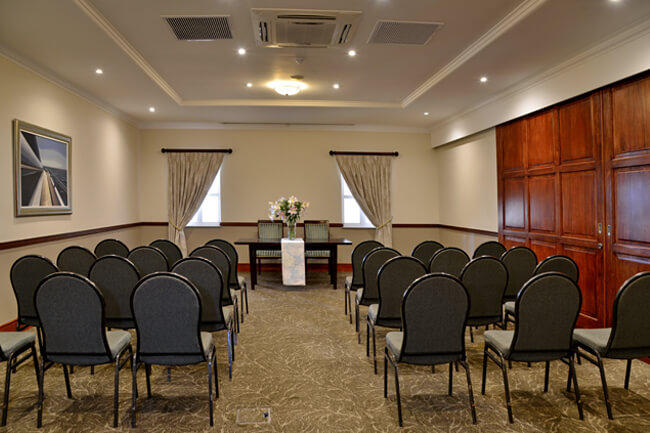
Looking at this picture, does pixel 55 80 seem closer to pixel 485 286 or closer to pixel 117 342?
pixel 117 342

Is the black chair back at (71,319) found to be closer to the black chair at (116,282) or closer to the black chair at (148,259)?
the black chair at (116,282)

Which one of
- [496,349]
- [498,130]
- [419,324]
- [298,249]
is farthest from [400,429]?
[498,130]

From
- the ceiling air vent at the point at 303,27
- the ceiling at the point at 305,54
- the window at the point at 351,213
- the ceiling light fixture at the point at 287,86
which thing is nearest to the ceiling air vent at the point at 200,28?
the ceiling at the point at 305,54

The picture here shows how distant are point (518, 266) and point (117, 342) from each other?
140 inches

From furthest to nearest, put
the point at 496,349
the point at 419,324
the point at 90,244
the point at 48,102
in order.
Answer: the point at 90,244 → the point at 48,102 → the point at 496,349 → the point at 419,324

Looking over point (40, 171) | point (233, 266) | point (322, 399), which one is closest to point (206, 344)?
point (322, 399)

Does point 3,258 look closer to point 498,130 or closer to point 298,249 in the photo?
point 298,249

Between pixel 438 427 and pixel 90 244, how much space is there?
566 cm

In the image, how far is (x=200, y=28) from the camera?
3988 millimetres

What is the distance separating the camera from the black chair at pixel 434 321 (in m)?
2.36

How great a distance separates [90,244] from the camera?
6039 millimetres

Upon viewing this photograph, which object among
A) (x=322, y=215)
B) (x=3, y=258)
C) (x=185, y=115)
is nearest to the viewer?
(x=3, y=258)

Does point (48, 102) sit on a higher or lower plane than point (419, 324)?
higher

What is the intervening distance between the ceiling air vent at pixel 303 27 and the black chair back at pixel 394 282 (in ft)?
7.75
